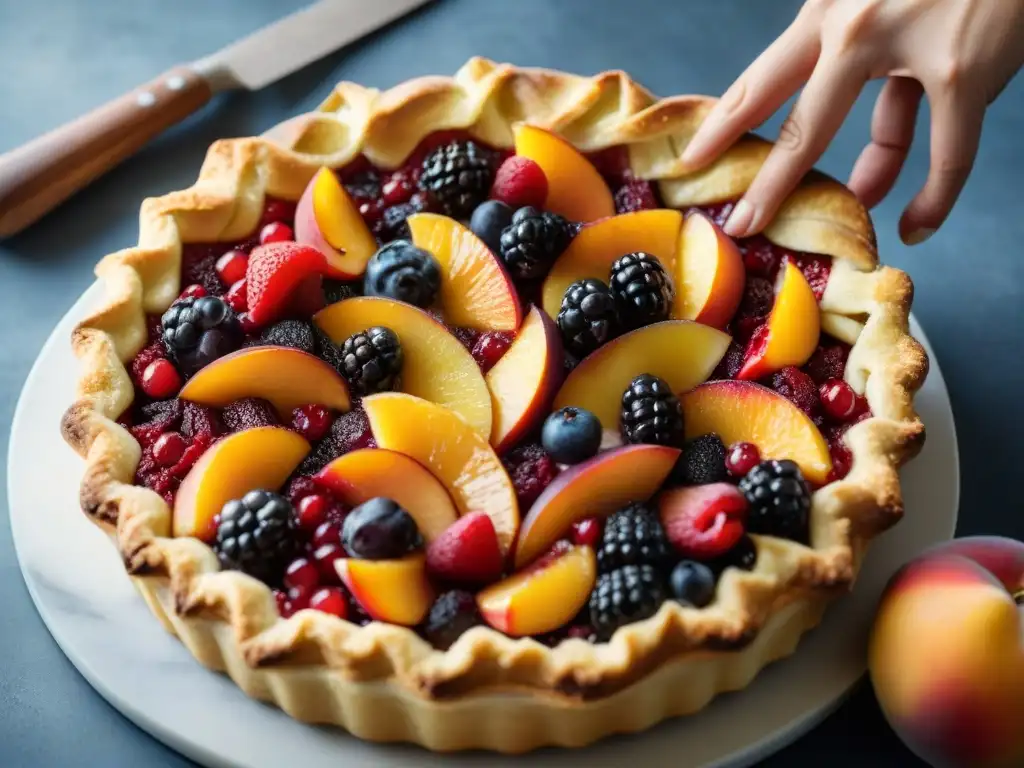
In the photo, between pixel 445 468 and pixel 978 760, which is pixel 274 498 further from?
pixel 978 760

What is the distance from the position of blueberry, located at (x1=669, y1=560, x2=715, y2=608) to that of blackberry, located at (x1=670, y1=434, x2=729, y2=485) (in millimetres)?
216

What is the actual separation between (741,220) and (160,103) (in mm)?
1649

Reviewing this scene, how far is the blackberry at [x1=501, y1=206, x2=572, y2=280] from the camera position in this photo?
8.35ft

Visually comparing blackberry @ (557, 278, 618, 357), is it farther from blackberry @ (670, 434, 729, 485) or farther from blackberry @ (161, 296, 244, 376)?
blackberry @ (161, 296, 244, 376)

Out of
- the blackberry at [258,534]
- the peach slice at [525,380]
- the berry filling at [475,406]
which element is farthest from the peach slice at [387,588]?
the peach slice at [525,380]

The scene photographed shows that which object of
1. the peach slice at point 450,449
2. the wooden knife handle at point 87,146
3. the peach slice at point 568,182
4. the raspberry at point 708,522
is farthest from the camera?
the wooden knife handle at point 87,146

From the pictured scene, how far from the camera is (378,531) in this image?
82.0 inches

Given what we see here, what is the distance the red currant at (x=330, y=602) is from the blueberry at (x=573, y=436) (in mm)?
478

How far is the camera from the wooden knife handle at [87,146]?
10.1 feet

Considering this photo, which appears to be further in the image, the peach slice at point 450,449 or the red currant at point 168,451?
the red currant at point 168,451

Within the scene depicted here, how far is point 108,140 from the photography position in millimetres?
3221

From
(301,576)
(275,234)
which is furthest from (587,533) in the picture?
(275,234)

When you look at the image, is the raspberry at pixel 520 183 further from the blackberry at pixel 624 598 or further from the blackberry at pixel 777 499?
the blackberry at pixel 624 598

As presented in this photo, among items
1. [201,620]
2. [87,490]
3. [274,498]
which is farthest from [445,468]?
[87,490]
